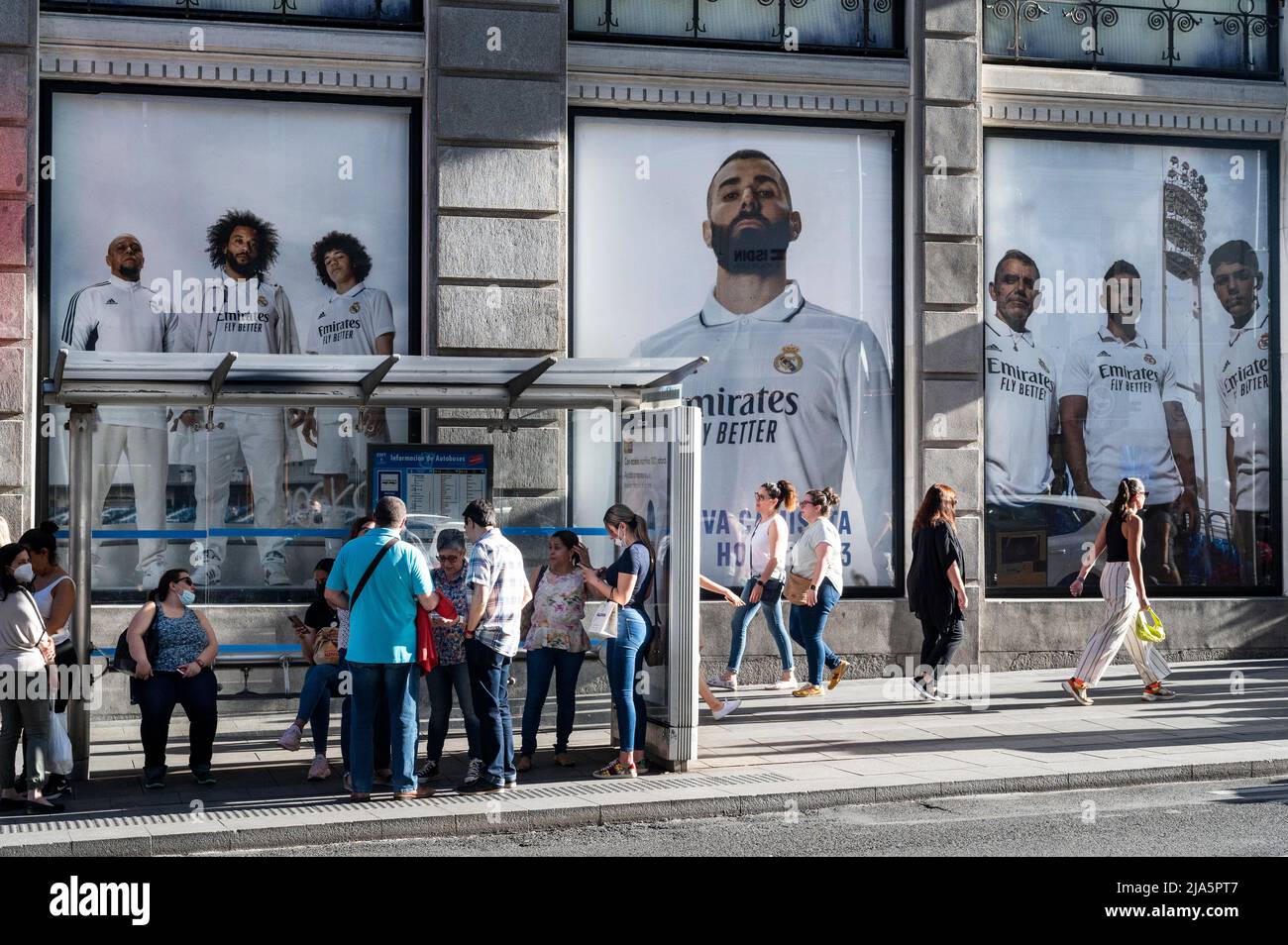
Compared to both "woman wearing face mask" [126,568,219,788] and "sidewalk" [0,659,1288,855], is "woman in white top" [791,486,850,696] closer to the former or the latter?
"sidewalk" [0,659,1288,855]

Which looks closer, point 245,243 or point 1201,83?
point 245,243

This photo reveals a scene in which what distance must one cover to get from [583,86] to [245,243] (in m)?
3.36

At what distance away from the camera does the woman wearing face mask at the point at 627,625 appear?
31.2ft

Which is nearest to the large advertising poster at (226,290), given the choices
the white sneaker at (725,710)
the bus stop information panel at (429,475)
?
the bus stop information panel at (429,475)

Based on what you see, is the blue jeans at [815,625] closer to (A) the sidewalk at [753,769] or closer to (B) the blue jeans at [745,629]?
(B) the blue jeans at [745,629]

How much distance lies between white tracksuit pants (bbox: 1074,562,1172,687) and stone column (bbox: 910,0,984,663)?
1864 mm

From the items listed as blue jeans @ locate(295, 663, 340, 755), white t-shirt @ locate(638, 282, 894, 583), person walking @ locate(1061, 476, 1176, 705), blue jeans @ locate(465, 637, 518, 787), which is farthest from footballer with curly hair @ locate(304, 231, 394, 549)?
person walking @ locate(1061, 476, 1176, 705)

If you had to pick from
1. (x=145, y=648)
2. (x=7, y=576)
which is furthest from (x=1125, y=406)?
(x=7, y=576)

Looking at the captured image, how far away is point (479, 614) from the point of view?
29.4 ft

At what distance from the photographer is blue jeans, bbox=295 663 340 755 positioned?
9750mm

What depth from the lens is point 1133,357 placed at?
14883mm

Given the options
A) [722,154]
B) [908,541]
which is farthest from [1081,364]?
[722,154]
